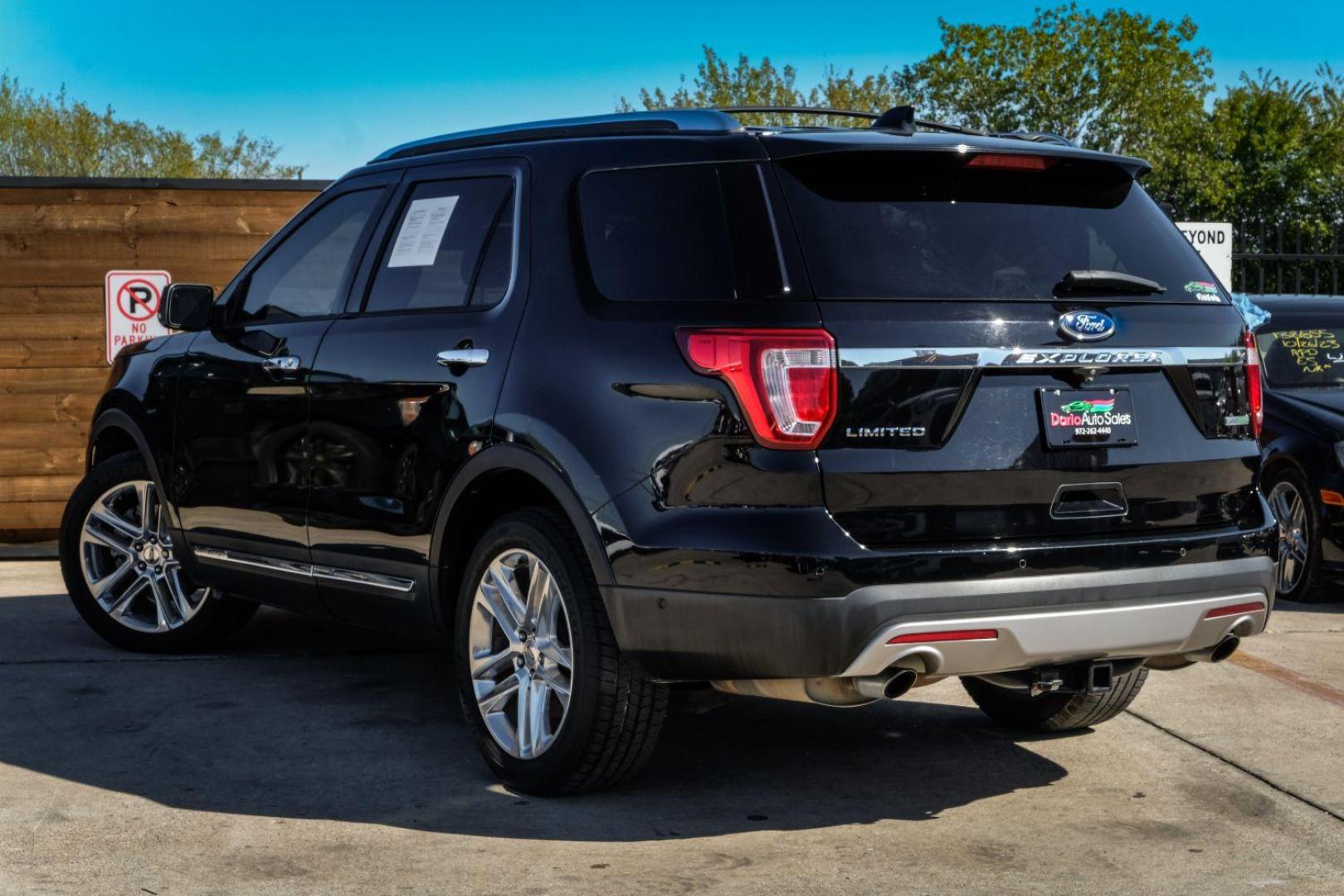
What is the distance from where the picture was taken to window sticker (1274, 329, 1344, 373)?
32.5 feet

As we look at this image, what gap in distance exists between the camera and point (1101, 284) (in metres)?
4.70

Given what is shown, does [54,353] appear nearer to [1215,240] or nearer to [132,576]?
[132,576]

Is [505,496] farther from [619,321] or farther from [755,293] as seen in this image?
[755,293]

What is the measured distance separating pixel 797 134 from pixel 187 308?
9.25ft

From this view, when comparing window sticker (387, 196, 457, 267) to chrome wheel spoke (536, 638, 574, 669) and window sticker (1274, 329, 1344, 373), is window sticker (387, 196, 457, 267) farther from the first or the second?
window sticker (1274, 329, 1344, 373)

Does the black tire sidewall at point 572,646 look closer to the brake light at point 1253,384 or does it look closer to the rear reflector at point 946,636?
the rear reflector at point 946,636

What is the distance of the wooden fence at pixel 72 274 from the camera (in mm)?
10875

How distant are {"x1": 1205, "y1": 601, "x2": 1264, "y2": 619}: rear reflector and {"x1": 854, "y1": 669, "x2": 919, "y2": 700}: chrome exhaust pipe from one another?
861mm

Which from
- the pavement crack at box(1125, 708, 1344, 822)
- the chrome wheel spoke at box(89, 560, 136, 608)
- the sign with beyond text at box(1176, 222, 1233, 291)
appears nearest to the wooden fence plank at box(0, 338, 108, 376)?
the chrome wheel spoke at box(89, 560, 136, 608)

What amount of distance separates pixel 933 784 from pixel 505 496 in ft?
4.93

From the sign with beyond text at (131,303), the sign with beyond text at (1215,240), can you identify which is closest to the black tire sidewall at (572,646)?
the sign with beyond text at (131,303)

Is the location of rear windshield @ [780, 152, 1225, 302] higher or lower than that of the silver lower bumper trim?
higher

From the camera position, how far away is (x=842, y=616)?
4230 millimetres

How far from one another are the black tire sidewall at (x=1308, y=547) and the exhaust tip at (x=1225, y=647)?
454 cm
